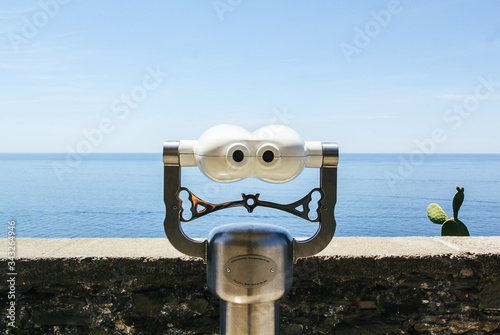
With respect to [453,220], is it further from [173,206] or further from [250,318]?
[173,206]

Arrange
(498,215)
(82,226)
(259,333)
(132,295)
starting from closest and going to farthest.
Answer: (259,333)
(132,295)
(82,226)
(498,215)

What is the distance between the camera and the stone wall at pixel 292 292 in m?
1.64

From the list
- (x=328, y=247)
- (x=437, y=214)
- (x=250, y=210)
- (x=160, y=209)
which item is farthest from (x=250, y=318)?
(x=160, y=209)

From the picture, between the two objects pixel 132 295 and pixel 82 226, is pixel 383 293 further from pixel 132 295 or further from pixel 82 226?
pixel 82 226

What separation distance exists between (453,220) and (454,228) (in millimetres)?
54

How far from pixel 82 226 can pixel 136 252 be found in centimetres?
1443

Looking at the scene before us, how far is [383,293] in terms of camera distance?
1722mm

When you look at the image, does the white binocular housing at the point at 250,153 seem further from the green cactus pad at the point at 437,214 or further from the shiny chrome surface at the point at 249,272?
the green cactus pad at the point at 437,214

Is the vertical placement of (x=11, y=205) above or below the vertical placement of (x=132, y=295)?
below

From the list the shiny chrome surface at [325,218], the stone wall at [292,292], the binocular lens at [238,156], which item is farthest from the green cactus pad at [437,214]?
the binocular lens at [238,156]

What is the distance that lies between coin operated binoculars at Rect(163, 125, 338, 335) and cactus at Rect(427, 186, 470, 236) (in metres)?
1.72

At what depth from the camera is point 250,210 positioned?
1.25m

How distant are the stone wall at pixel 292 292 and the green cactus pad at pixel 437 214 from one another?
3.84ft

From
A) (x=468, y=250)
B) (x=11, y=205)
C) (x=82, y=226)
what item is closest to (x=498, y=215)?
(x=82, y=226)
